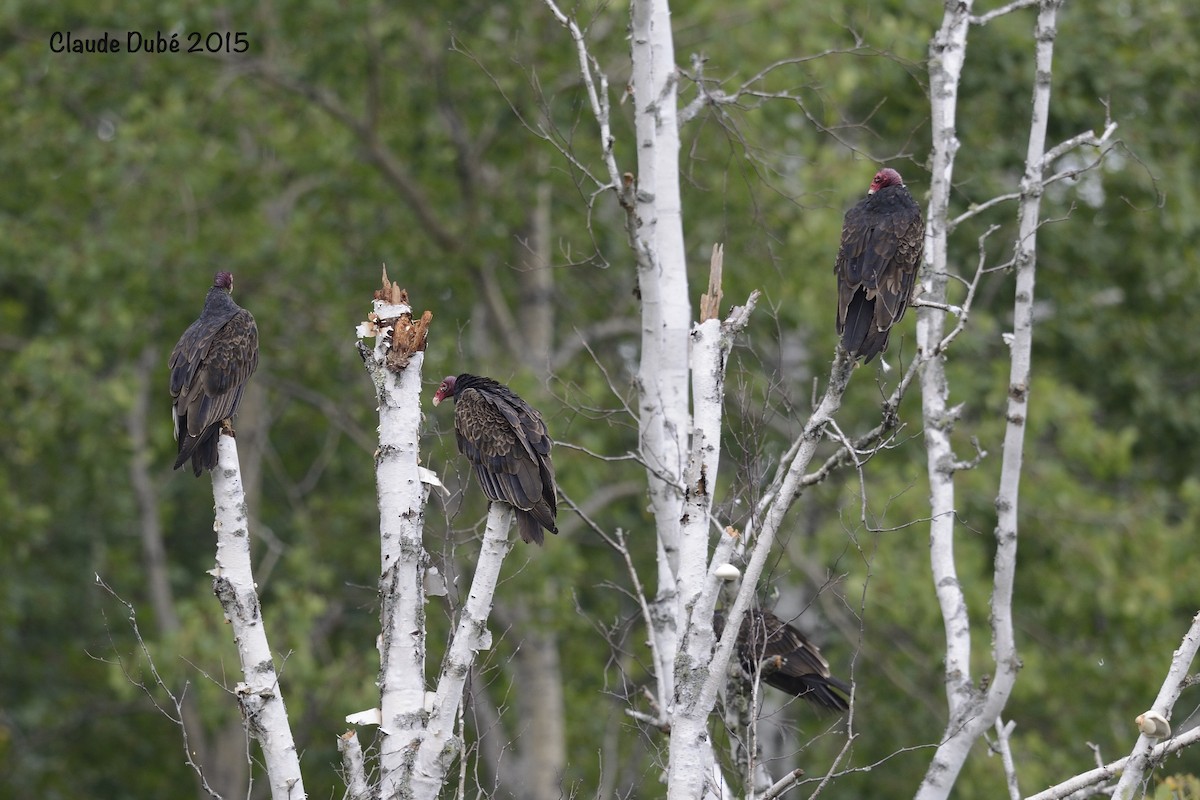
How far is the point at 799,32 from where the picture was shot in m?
8.38

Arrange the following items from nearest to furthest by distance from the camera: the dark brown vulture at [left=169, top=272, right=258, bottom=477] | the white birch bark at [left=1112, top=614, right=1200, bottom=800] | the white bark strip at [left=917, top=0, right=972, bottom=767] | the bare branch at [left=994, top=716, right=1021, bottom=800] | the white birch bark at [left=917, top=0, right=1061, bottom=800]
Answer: the white birch bark at [left=1112, top=614, right=1200, bottom=800]
the dark brown vulture at [left=169, top=272, right=258, bottom=477]
the bare branch at [left=994, top=716, right=1021, bottom=800]
the white birch bark at [left=917, top=0, right=1061, bottom=800]
the white bark strip at [left=917, top=0, right=972, bottom=767]

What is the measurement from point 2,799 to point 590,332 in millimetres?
5999

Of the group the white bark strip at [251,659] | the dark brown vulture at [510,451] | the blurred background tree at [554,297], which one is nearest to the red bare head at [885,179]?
the dark brown vulture at [510,451]

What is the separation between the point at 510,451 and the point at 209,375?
89 cm

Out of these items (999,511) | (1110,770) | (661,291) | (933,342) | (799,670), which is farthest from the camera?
(799,670)

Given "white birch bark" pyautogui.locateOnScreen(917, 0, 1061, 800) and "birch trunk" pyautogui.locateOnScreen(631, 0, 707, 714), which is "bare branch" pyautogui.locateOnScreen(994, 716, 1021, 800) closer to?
"white birch bark" pyautogui.locateOnScreen(917, 0, 1061, 800)

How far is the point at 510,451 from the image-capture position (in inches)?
165

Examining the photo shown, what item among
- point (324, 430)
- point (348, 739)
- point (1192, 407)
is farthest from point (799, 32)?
point (348, 739)

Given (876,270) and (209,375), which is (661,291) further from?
(209,375)

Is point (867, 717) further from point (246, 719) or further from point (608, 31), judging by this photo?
point (246, 719)

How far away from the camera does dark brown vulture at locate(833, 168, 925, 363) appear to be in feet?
13.1

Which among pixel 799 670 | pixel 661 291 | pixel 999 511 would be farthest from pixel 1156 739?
pixel 661 291

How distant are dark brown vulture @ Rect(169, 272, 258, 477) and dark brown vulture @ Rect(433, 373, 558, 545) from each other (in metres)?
0.67

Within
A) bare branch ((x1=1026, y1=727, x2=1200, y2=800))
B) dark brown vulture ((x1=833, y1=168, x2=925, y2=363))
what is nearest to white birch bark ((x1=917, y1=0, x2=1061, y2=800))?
dark brown vulture ((x1=833, y1=168, x2=925, y2=363))
